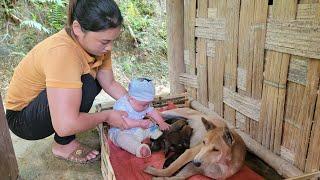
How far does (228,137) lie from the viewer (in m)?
1.85

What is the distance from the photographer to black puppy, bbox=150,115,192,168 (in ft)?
7.40

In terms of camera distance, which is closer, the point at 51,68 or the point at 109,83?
the point at 51,68

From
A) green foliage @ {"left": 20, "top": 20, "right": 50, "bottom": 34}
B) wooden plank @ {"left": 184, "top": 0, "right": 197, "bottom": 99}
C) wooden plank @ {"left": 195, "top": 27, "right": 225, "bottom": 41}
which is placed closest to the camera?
wooden plank @ {"left": 195, "top": 27, "right": 225, "bottom": 41}

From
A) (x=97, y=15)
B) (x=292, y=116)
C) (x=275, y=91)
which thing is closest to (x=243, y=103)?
(x=275, y=91)

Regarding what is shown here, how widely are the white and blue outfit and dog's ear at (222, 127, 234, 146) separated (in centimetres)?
59

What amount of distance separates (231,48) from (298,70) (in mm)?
660

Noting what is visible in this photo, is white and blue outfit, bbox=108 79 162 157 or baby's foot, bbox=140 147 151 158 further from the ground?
white and blue outfit, bbox=108 79 162 157

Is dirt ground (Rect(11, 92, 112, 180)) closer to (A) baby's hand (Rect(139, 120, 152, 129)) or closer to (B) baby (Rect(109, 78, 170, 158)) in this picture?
(B) baby (Rect(109, 78, 170, 158))

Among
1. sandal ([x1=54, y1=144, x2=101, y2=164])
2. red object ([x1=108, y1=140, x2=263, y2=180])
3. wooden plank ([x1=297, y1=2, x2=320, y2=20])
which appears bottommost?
sandal ([x1=54, y1=144, x2=101, y2=164])

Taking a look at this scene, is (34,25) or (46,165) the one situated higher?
(34,25)

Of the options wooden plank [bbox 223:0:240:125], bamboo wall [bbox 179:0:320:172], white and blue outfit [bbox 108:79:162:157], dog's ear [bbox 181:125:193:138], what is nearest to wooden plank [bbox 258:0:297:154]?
bamboo wall [bbox 179:0:320:172]

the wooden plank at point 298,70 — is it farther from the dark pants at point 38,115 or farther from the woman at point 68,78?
the dark pants at point 38,115

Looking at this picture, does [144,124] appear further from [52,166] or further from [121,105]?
[52,166]

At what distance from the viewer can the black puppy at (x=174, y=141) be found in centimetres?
226
